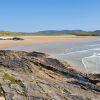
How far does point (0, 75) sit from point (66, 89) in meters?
3.79

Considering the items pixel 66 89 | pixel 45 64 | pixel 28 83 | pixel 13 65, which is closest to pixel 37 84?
pixel 28 83

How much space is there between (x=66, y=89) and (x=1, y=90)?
307cm

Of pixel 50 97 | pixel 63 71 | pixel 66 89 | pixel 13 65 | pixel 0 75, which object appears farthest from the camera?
pixel 63 71

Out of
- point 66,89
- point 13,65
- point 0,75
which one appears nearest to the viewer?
point 66,89

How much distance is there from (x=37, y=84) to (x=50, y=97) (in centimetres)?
189

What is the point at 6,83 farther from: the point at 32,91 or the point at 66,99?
the point at 66,99

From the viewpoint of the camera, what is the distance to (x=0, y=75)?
1620 cm

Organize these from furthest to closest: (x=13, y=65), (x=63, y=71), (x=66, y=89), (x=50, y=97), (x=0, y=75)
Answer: (x=63, y=71), (x=13, y=65), (x=0, y=75), (x=66, y=89), (x=50, y=97)

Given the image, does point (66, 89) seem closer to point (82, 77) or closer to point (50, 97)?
point (50, 97)

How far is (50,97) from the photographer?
13.1 meters

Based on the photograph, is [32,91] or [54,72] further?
[54,72]

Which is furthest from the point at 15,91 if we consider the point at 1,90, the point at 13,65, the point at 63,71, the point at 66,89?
the point at 63,71

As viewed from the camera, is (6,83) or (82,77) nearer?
(6,83)

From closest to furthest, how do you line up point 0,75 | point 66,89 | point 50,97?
point 50,97 < point 66,89 < point 0,75
